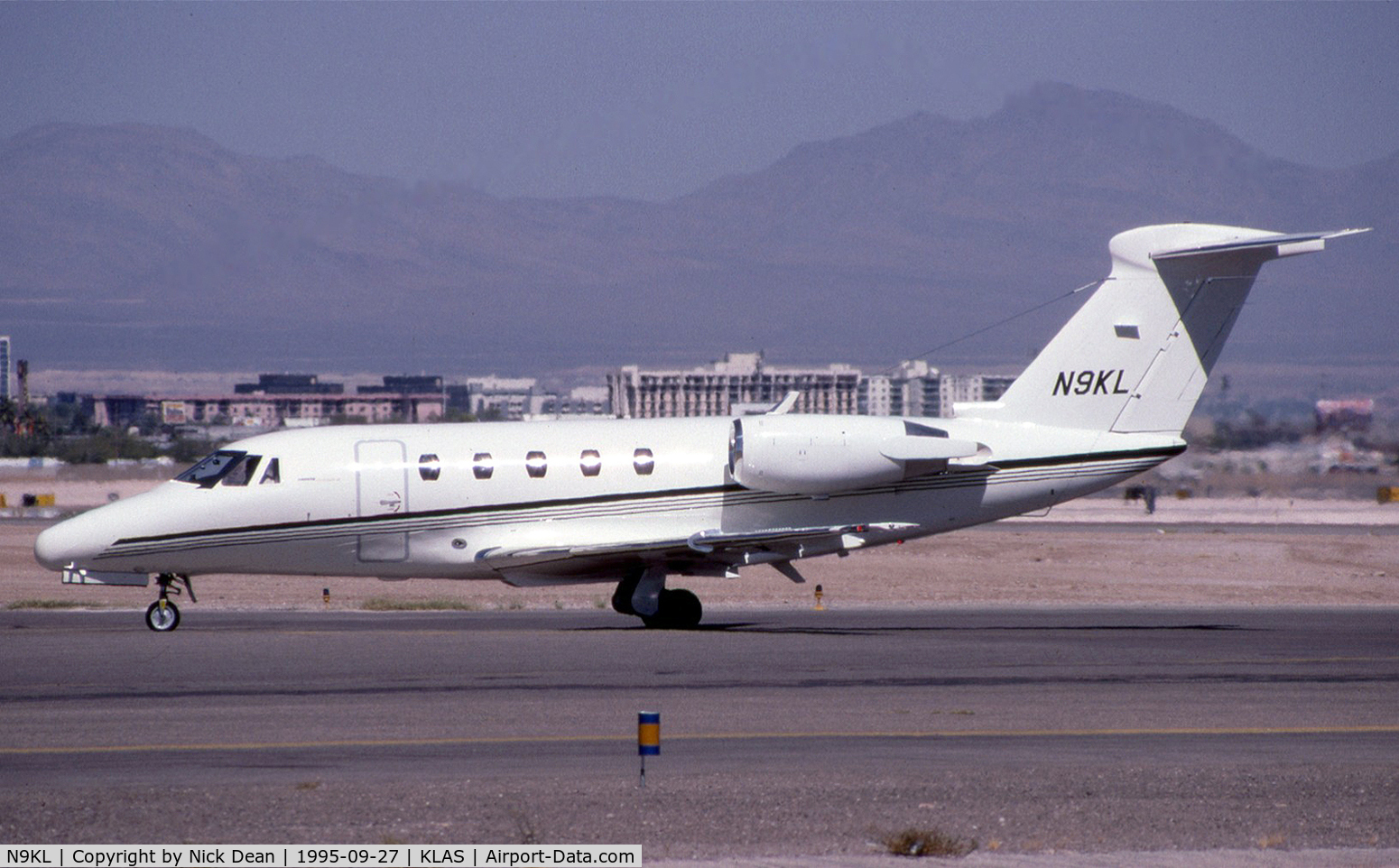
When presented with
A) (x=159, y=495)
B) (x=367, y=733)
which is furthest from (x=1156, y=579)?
(x=367, y=733)

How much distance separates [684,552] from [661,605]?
1188 millimetres

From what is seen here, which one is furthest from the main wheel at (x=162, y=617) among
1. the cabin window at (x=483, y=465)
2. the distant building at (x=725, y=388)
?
the distant building at (x=725, y=388)

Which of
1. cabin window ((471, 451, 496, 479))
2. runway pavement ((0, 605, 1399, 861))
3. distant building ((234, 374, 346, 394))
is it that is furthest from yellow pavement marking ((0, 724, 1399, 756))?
distant building ((234, 374, 346, 394))

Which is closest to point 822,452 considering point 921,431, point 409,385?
point 921,431

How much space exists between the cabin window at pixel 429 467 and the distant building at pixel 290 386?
5170 inches

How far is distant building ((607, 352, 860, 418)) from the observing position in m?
91.1

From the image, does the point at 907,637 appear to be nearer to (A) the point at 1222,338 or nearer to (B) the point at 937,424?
(B) the point at 937,424

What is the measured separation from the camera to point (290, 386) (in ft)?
532

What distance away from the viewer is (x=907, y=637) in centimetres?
2286

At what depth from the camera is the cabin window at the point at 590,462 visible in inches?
950

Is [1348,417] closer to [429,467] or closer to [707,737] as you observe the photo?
[429,467]

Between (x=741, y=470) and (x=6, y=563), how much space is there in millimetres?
24871
